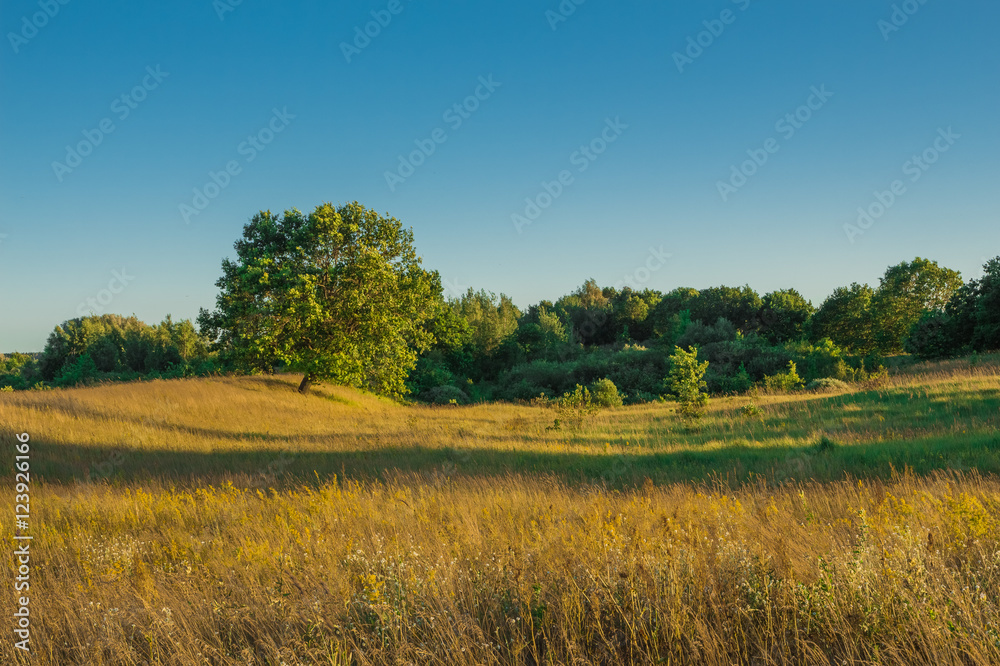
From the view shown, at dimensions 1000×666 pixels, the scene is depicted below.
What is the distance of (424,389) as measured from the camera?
149 ft

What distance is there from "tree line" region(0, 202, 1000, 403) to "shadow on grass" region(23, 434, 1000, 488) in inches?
348

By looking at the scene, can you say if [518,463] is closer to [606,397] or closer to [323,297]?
[323,297]

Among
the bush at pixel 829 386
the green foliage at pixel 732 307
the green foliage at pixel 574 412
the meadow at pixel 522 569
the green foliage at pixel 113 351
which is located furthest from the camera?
the green foliage at pixel 732 307

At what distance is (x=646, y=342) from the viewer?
66875mm

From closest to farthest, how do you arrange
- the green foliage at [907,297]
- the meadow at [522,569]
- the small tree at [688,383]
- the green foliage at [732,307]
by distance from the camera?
the meadow at [522,569]
the small tree at [688,383]
the green foliage at [907,297]
the green foliage at [732,307]

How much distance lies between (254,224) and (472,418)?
49.5 feet

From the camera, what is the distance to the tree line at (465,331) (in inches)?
934

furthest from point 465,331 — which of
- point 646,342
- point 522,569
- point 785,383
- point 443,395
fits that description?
point 646,342

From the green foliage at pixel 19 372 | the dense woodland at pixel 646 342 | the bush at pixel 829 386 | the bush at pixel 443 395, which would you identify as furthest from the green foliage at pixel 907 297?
the green foliage at pixel 19 372

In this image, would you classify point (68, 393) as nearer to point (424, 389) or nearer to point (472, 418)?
point (472, 418)

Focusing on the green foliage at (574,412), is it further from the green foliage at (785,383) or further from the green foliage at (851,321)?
the green foliage at (851,321)

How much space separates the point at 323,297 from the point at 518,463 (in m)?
16.6

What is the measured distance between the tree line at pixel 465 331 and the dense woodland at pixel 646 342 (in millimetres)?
159

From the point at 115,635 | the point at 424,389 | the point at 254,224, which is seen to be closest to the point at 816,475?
the point at 115,635
